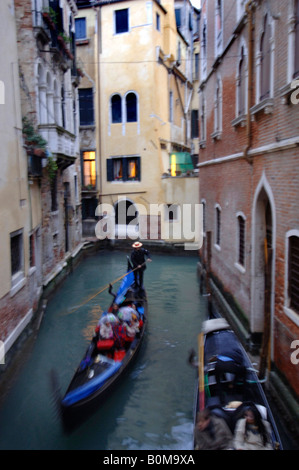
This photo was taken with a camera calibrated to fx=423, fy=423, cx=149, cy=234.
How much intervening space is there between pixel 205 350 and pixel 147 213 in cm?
1146

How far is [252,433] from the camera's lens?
4.06 m

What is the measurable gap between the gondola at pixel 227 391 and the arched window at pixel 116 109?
42.4ft

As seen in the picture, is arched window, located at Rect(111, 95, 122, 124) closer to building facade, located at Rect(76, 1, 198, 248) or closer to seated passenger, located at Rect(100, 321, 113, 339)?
building facade, located at Rect(76, 1, 198, 248)

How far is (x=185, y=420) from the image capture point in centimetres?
558

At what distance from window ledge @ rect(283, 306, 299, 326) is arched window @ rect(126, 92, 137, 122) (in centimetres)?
1362

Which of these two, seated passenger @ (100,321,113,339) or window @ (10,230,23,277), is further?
window @ (10,230,23,277)

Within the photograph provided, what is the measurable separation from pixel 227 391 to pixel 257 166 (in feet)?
11.3

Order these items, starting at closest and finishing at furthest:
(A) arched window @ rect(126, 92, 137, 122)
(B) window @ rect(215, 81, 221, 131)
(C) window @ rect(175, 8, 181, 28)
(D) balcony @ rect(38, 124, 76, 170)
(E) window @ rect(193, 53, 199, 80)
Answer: (D) balcony @ rect(38, 124, 76, 170), (B) window @ rect(215, 81, 221, 131), (A) arched window @ rect(126, 92, 137, 122), (C) window @ rect(175, 8, 181, 28), (E) window @ rect(193, 53, 199, 80)

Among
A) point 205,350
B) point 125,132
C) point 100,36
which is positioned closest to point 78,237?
point 125,132

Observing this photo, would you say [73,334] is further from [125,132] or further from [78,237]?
[125,132]

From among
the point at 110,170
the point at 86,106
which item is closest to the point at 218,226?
the point at 110,170

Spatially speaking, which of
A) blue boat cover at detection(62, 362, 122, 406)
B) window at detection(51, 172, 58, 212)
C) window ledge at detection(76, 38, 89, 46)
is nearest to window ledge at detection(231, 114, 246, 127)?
blue boat cover at detection(62, 362, 122, 406)

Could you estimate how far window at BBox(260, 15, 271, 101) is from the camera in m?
6.13

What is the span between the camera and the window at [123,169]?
1764 cm
